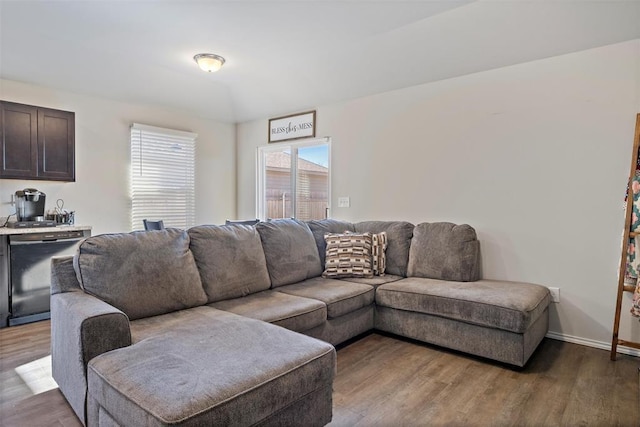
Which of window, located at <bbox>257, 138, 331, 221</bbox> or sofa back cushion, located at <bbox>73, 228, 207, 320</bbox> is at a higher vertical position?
window, located at <bbox>257, 138, 331, 221</bbox>

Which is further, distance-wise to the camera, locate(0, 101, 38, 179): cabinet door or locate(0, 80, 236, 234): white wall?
locate(0, 80, 236, 234): white wall

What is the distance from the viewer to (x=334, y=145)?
15.5ft

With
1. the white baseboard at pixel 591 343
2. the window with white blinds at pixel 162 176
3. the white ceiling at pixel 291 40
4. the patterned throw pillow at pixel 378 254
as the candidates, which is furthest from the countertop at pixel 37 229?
the white baseboard at pixel 591 343

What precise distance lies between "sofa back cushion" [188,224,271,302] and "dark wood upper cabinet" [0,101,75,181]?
230 cm

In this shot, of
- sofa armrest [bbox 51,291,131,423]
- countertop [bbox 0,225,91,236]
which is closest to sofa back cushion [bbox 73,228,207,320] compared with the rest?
sofa armrest [bbox 51,291,131,423]

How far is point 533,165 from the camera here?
10.6 feet

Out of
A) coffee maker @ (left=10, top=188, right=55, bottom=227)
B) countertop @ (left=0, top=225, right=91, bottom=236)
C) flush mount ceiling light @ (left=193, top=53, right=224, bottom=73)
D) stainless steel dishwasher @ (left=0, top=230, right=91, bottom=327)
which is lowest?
stainless steel dishwasher @ (left=0, top=230, right=91, bottom=327)

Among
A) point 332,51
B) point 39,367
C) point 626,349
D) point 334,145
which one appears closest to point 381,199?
point 334,145

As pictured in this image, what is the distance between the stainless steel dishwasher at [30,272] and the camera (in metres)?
3.42

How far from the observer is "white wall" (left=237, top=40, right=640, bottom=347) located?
9.55ft

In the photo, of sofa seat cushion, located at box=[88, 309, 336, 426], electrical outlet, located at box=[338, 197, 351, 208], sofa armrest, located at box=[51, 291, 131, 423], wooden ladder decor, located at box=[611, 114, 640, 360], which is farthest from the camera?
electrical outlet, located at box=[338, 197, 351, 208]

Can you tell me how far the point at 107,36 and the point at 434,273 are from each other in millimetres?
3832

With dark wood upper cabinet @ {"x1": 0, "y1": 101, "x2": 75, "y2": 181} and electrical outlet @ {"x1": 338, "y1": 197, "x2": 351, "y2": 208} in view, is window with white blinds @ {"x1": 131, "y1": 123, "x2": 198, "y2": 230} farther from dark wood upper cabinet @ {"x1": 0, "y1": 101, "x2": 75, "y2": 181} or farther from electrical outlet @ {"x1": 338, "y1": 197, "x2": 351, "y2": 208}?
electrical outlet @ {"x1": 338, "y1": 197, "x2": 351, "y2": 208}

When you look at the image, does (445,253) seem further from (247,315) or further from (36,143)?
(36,143)
